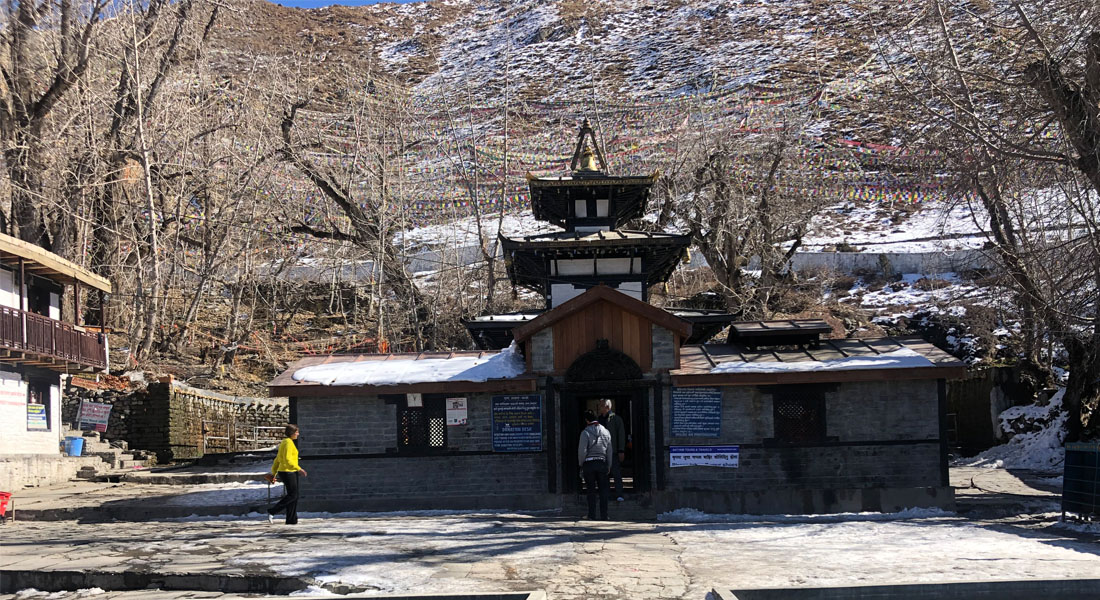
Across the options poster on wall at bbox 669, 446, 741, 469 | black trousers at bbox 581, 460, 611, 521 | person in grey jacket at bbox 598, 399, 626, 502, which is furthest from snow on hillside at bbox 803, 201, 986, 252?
black trousers at bbox 581, 460, 611, 521

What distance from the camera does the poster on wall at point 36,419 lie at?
2380 centimetres

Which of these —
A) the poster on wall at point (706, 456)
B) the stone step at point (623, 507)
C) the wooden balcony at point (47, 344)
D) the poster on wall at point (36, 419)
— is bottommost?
the stone step at point (623, 507)

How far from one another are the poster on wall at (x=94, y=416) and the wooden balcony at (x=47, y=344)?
3.94 ft

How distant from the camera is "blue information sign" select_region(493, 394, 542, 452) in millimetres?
15727

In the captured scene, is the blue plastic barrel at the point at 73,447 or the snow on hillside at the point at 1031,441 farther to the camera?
the blue plastic barrel at the point at 73,447

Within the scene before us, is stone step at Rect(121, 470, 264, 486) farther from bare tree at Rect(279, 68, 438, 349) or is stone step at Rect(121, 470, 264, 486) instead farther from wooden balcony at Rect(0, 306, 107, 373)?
bare tree at Rect(279, 68, 438, 349)

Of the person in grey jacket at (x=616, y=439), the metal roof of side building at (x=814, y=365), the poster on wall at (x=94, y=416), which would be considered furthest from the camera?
the poster on wall at (x=94, y=416)

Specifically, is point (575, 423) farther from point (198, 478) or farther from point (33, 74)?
point (33, 74)

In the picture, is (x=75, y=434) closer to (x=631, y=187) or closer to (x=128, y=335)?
(x=128, y=335)

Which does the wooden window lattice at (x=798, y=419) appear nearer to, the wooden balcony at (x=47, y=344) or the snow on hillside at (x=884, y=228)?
the wooden balcony at (x=47, y=344)

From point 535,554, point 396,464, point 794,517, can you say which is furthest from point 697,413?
point 535,554

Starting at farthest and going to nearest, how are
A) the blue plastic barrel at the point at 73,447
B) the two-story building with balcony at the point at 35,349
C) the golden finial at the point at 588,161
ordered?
the blue plastic barrel at the point at 73,447 < the golden finial at the point at 588,161 < the two-story building with balcony at the point at 35,349

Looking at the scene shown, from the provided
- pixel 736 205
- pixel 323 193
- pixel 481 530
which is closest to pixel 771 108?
pixel 736 205

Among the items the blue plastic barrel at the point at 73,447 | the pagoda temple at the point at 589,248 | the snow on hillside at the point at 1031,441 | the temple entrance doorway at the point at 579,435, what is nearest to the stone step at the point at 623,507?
the temple entrance doorway at the point at 579,435
